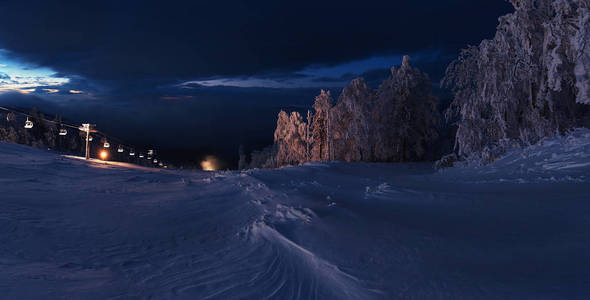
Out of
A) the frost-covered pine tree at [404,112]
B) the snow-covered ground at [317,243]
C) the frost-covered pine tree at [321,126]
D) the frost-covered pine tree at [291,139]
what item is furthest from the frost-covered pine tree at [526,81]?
the frost-covered pine tree at [291,139]

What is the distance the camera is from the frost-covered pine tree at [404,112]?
26875 mm

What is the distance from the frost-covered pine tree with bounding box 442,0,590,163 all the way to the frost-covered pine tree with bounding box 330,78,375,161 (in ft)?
43.9

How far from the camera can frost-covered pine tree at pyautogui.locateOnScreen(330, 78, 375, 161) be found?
27.0m

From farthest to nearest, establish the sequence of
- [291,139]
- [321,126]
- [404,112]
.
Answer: [291,139] < [321,126] < [404,112]

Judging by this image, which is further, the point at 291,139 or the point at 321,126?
the point at 291,139

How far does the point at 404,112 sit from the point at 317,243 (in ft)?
82.3

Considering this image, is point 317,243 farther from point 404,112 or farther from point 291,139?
point 291,139

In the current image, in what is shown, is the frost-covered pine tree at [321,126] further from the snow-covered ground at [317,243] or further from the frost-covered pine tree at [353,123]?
the snow-covered ground at [317,243]

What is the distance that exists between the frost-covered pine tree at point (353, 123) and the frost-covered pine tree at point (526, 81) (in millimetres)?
13387

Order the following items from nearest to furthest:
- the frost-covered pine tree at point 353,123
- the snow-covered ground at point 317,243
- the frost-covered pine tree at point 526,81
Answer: the snow-covered ground at point 317,243 → the frost-covered pine tree at point 526,81 → the frost-covered pine tree at point 353,123

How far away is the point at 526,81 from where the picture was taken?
439 inches

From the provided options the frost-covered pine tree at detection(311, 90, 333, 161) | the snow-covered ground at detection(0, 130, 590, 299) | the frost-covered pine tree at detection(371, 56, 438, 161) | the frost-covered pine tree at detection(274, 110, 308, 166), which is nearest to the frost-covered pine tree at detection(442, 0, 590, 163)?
the snow-covered ground at detection(0, 130, 590, 299)

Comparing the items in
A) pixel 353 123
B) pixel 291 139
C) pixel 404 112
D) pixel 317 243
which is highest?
pixel 404 112

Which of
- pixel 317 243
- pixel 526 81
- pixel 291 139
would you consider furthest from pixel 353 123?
pixel 317 243
